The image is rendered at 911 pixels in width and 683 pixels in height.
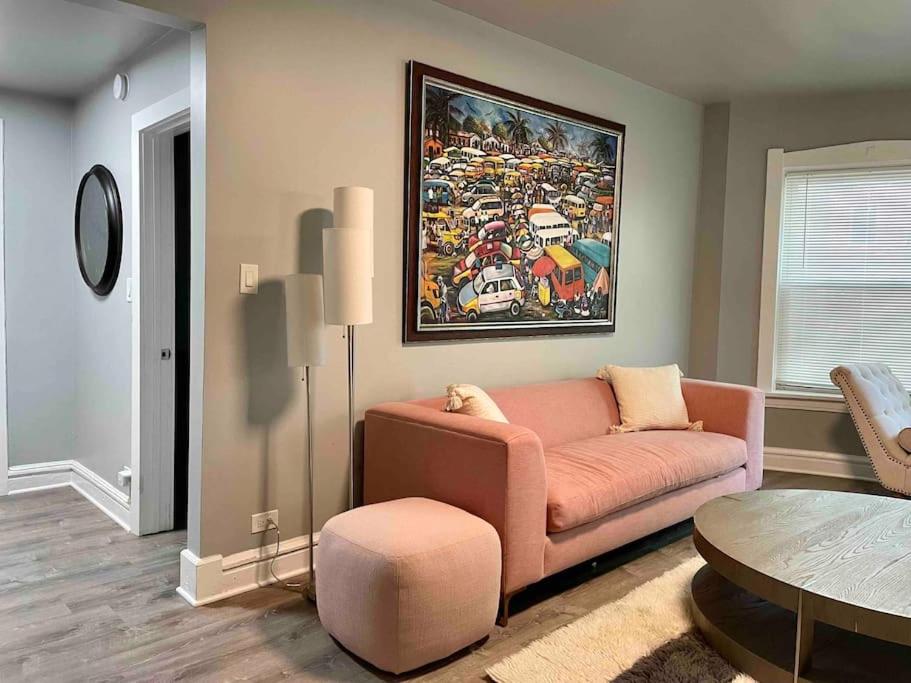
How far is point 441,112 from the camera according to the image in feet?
10.5

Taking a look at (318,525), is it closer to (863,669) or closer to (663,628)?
(663,628)

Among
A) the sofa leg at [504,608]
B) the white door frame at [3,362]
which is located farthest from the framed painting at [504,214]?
the white door frame at [3,362]

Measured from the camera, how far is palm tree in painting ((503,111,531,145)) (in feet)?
11.6

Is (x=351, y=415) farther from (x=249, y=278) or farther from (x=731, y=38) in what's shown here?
(x=731, y=38)

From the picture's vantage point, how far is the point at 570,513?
2.55 m

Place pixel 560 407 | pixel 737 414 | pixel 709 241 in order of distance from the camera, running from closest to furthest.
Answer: pixel 560 407 < pixel 737 414 < pixel 709 241

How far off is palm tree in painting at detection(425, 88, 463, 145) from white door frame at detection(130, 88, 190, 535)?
1120 millimetres

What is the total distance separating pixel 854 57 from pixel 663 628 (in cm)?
326

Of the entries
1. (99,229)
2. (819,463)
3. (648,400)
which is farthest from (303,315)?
(819,463)

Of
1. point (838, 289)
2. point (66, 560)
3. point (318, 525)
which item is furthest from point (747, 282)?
point (66, 560)

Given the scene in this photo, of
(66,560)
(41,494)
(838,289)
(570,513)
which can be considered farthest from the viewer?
(838,289)

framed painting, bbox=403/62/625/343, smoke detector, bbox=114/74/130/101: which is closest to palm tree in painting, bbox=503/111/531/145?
framed painting, bbox=403/62/625/343

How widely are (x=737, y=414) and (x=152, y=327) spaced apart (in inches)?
118

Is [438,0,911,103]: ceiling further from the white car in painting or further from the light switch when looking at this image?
the light switch
